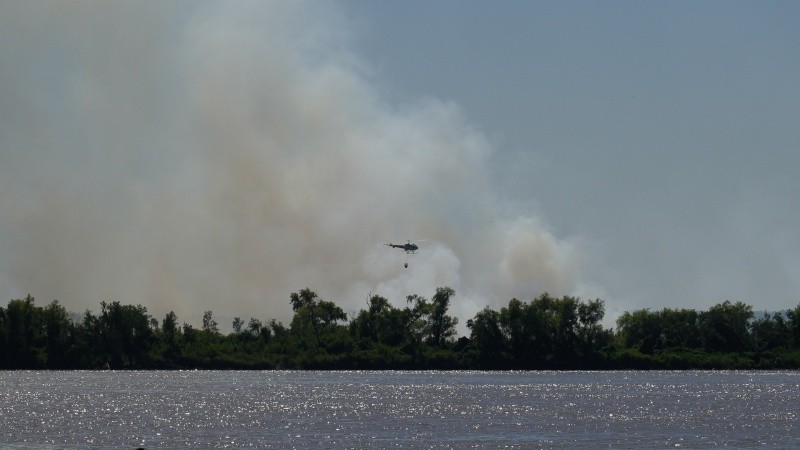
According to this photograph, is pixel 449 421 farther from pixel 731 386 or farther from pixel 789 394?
pixel 731 386

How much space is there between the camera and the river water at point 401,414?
7956 centimetres

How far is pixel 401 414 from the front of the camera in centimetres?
10294

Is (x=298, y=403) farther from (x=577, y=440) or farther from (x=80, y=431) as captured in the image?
(x=577, y=440)

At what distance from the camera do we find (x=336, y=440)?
259 feet

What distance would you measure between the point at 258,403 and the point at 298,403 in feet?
11.8

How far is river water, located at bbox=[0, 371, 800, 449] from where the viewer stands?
79562 mm

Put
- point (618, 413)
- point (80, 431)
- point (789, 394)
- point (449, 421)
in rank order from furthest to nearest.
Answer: point (789, 394)
point (618, 413)
point (449, 421)
point (80, 431)

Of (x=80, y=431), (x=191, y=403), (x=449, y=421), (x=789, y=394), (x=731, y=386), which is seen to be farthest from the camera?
(x=731, y=386)

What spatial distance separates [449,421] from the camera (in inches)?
3733

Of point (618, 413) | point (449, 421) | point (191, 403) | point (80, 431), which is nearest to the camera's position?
point (80, 431)

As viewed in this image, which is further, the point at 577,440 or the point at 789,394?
the point at 789,394

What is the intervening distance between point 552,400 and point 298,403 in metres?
23.9

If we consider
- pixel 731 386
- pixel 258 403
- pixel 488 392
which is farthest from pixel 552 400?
pixel 731 386

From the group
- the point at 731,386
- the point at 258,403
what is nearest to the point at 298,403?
the point at 258,403
